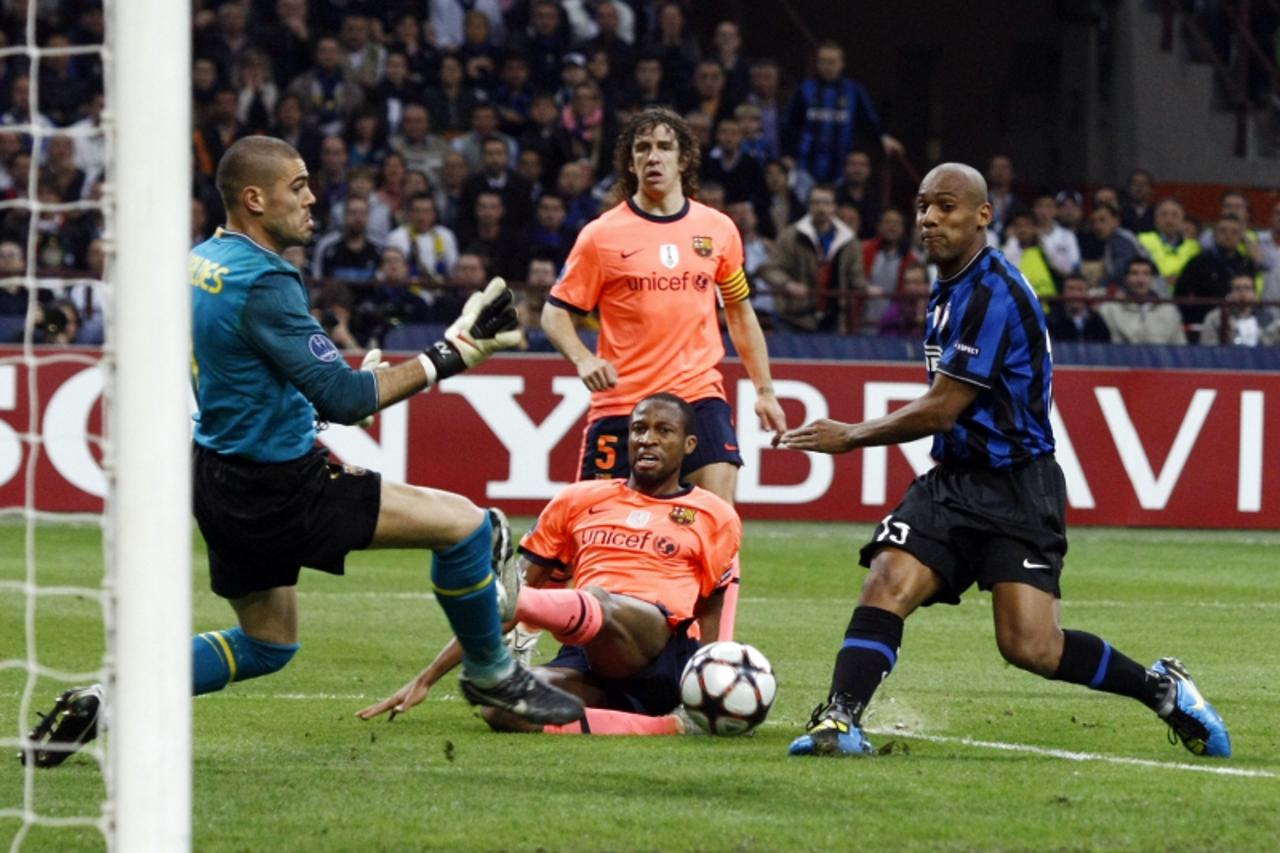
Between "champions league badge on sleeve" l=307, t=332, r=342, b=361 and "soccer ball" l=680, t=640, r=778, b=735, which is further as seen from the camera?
"soccer ball" l=680, t=640, r=778, b=735

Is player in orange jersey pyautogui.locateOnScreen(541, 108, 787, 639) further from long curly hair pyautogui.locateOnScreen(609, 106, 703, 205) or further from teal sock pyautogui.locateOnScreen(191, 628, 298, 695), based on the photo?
teal sock pyautogui.locateOnScreen(191, 628, 298, 695)

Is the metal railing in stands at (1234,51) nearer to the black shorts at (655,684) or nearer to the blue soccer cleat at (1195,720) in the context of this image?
the black shorts at (655,684)

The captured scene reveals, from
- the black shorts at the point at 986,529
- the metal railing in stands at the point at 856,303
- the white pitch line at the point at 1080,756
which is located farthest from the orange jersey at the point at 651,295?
the metal railing in stands at the point at 856,303

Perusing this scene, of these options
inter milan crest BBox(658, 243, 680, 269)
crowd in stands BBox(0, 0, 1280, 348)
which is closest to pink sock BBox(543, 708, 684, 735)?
inter milan crest BBox(658, 243, 680, 269)

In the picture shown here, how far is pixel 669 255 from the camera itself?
8805 mm

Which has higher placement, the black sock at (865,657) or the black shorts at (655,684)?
the black sock at (865,657)

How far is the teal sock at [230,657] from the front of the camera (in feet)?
21.9

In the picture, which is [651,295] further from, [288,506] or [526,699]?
[288,506]

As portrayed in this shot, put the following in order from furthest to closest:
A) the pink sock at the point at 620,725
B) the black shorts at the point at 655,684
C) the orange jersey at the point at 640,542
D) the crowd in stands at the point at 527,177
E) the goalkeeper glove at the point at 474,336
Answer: the crowd in stands at the point at 527,177
the orange jersey at the point at 640,542
the black shorts at the point at 655,684
the pink sock at the point at 620,725
the goalkeeper glove at the point at 474,336

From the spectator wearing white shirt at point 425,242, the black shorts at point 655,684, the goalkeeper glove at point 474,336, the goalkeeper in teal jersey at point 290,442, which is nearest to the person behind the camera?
the goalkeeper glove at point 474,336

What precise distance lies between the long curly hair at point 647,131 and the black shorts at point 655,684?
2131 mm

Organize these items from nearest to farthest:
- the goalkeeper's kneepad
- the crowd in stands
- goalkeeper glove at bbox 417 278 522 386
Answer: goalkeeper glove at bbox 417 278 522 386 < the goalkeeper's kneepad < the crowd in stands

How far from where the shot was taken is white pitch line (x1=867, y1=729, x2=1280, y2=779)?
A: 6496 millimetres

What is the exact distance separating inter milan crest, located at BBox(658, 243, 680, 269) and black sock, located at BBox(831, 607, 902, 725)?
2.41 m
